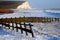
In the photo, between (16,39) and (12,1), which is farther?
(12,1)

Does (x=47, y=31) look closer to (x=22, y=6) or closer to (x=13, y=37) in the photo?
(x=13, y=37)

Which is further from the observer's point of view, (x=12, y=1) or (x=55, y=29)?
(x=12, y=1)

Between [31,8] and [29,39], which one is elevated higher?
[31,8]

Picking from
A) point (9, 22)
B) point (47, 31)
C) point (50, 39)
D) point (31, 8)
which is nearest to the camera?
point (50, 39)

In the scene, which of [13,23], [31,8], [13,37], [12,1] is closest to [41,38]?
[13,37]

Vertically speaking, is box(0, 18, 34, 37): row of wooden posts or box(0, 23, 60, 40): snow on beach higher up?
box(0, 18, 34, 37): row of wooden posts

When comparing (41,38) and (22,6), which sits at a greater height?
(22,6)

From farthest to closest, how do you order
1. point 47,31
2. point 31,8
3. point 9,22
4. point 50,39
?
point 31,8 < point 9,22 < point 47,31 < point 50,39

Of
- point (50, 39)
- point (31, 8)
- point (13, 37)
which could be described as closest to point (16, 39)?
point (13, 37)

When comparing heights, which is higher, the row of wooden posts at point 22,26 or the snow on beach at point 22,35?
the row of wooden posts at point 22,26

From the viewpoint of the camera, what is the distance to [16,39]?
27.4 inches

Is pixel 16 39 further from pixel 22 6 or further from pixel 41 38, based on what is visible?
pixel 22 6

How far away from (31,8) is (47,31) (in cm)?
74

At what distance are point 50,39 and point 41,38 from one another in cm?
5
